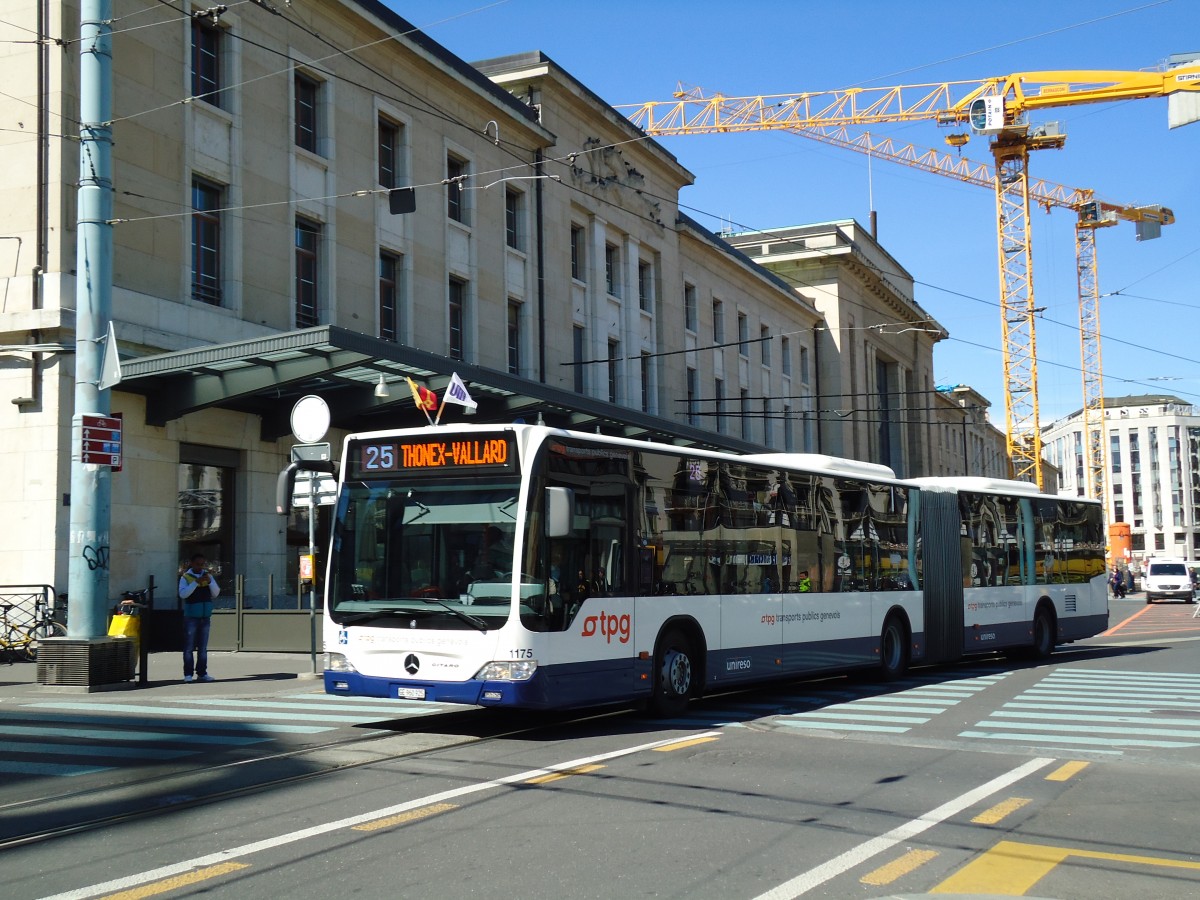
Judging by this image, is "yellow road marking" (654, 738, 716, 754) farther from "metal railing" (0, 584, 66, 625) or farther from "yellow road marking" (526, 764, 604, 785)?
"metal railing" (0, 584, 66, 625)

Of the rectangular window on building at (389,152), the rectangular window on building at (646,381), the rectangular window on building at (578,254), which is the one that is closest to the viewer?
the rectangular window on building at (389,152)

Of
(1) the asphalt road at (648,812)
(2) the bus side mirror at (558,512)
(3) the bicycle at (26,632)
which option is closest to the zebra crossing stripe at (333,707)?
(1) the asphalt road at (648,812)

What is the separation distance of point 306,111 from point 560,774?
2121cm

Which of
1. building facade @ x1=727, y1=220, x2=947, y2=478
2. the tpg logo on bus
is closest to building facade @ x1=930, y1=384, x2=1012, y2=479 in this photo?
building facade @ x1=727, y1=220, x2=947, y2=478

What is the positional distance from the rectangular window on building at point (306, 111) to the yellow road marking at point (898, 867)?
23106mm

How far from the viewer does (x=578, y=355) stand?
127 feet

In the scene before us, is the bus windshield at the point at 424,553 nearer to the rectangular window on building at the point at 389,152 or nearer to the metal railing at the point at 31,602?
the metal railing at the point at 31,602

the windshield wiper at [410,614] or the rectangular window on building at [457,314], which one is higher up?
the rectangular window on building at [457,314]

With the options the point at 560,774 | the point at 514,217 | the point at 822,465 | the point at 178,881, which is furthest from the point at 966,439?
the point at 178,881

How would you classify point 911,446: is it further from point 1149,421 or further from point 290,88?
point 1149,421

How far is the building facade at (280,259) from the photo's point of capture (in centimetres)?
2109

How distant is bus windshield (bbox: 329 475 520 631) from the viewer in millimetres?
11469

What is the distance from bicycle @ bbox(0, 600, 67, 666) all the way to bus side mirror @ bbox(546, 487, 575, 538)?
11.9m

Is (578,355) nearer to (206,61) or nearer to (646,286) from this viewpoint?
(646,286)
